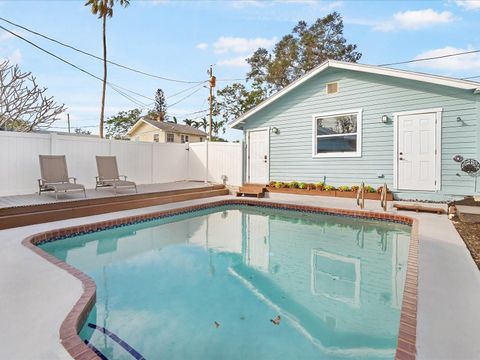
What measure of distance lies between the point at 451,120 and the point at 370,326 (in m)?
6.67

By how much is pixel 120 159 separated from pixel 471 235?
963cm

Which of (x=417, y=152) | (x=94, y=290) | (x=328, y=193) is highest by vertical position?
(x=417, y=152)

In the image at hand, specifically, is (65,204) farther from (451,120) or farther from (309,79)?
(451,120)

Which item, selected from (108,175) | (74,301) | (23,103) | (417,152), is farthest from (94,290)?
(23,103)

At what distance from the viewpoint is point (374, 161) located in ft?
27.2

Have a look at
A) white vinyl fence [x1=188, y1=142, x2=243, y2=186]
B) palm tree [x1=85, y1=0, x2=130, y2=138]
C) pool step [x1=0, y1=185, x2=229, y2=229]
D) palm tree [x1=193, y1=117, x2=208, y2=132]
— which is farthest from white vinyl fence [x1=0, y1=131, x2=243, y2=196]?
palm tree [x1=193, y1=117, x2=208, y2=132]

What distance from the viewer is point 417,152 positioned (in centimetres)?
758

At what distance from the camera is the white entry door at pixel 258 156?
10.6 m

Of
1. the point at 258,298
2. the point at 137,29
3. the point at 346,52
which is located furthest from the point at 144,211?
the point at 346,52

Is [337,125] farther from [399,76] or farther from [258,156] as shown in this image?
[258,156]

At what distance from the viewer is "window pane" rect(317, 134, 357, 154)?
8773mm

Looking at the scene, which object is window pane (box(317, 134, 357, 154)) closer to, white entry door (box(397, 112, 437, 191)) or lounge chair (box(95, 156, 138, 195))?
white entry door (box(397, 112, 437, 191))

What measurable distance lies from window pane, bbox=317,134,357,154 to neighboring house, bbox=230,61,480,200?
0.10 ft

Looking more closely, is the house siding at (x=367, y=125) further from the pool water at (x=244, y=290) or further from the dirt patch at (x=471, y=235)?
the pool water at (x=244, y=290)
